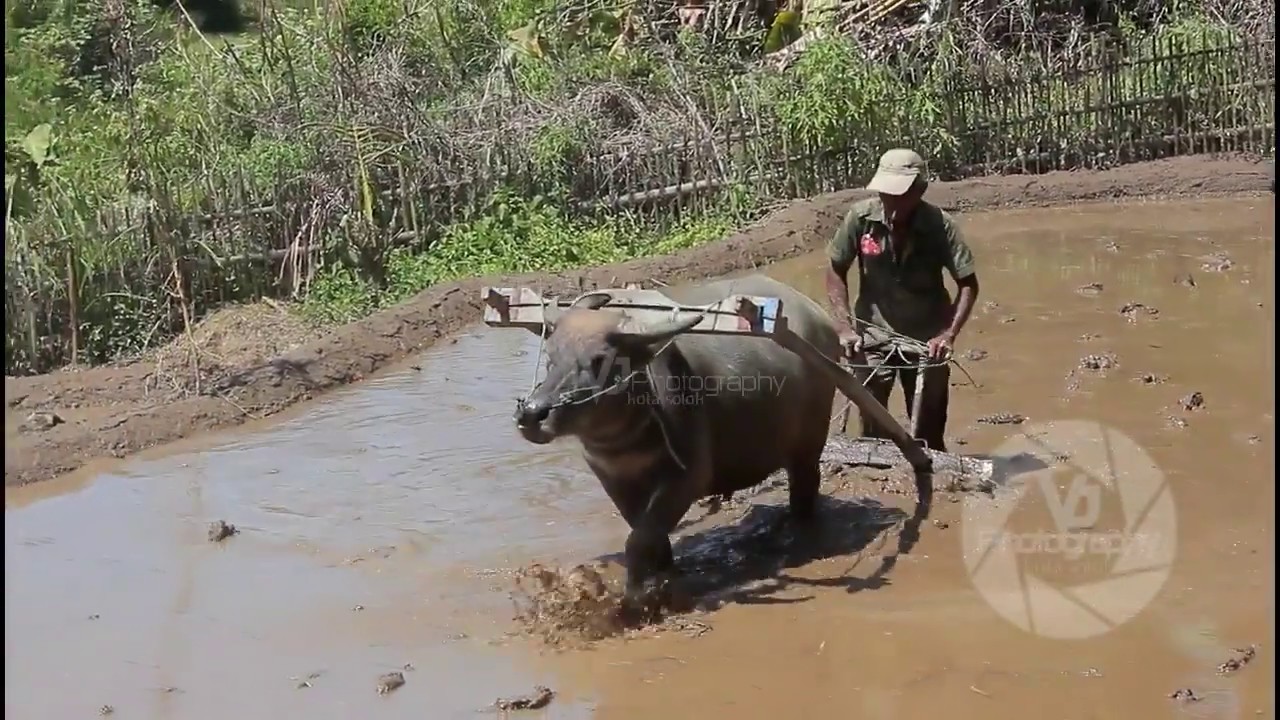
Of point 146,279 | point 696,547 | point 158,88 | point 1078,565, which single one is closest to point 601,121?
point 146,279

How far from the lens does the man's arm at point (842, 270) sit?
6188 mm

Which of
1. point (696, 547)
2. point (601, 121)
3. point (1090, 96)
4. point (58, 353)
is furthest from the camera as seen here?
point (1090, 96)

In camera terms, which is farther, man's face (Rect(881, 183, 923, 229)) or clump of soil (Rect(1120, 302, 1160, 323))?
clump of soil (Rect(1120, 302, 1160, 323))

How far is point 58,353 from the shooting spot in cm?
956

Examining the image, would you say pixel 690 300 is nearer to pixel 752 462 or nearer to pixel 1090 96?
pixel 752 462

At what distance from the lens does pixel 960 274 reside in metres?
6.02

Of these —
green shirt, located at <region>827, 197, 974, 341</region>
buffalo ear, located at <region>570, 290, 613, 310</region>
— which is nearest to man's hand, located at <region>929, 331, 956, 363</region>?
green shirt, located at <region>827, 197, 974, 341</region>

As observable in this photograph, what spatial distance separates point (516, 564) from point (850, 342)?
1.70 meters

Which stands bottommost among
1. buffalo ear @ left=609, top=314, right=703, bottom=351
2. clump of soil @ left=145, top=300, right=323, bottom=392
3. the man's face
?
clump of soil @ left=145, top=300, right=323, bottom=392

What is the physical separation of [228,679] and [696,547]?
77.4 inches

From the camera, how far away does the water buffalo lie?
4715 mm

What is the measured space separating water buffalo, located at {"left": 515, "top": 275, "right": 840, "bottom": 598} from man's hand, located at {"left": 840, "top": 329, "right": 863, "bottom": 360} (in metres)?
0.10

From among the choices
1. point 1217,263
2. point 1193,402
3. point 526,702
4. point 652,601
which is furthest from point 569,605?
point 1217,263

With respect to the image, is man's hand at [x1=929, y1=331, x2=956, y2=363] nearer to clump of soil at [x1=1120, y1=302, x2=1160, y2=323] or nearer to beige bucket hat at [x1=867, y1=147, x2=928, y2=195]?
beige bucket hat at [x1=867, y1=147, x2=928, y2=195]
